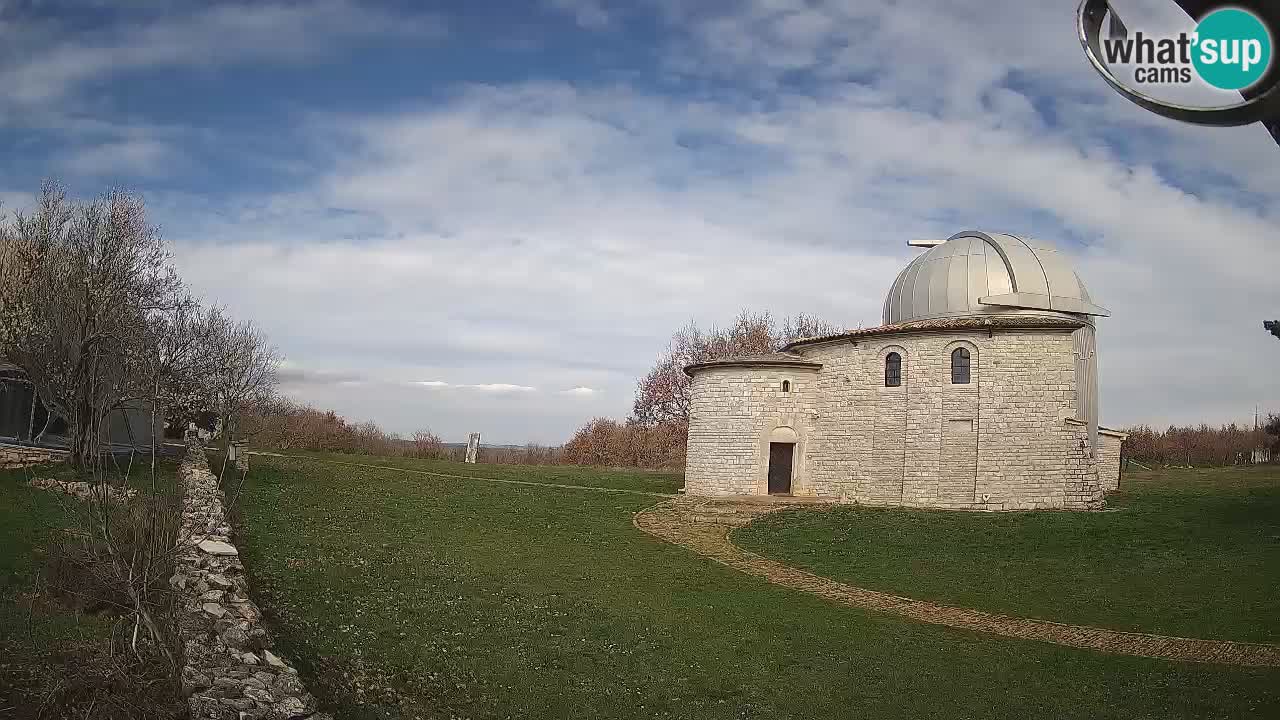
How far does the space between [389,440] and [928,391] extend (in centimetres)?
3391

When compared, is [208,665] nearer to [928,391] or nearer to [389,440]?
[928,391]

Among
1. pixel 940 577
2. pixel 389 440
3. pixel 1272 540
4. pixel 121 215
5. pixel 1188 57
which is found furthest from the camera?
pixel 389 440

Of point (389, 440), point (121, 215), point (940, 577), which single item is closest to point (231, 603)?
point (940, 577)

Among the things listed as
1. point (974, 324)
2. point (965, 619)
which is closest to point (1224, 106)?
point (965, 619)

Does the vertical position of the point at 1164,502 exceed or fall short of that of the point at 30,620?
it exceeds it

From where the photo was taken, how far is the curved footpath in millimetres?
10516

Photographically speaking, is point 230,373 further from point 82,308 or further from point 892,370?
point 892,370

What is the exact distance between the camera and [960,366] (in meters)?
23.7

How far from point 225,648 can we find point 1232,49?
27.0 feet

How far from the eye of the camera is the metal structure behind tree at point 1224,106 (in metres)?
1.95

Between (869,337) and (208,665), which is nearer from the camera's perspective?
(208,665)

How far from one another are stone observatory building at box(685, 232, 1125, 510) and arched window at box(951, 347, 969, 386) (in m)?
0.03

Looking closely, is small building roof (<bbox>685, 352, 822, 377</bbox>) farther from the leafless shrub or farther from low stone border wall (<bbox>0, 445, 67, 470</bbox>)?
the leafless shrub

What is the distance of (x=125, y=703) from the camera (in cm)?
637
